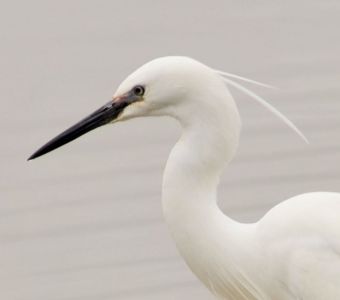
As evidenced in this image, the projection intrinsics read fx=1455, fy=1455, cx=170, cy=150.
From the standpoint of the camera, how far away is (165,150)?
21.1 feet

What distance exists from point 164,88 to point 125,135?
257 centimetres

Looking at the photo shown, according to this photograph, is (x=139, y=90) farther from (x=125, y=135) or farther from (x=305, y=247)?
(x=125, y=135)

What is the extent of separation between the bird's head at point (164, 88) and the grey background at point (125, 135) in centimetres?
166

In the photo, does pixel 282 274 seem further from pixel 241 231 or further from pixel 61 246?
pixel 61 246

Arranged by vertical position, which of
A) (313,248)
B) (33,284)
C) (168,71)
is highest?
(168,71)

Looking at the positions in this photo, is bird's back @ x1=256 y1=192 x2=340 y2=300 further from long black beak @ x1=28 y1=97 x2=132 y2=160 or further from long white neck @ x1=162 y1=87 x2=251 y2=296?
long black beak @ x1=28 y1=97 x2=132 y2=160

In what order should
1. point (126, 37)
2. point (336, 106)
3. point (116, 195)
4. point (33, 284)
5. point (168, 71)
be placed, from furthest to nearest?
point (126, 37) < point (336, 106) < point (116, 195) < point (33, 284) < point (168, 71)

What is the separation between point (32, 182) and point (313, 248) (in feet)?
7.68

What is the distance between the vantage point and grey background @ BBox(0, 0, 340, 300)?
19.1 feet

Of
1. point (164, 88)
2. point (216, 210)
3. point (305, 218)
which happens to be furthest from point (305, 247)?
point (164, 88)

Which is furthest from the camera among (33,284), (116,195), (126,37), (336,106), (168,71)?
(126,37)

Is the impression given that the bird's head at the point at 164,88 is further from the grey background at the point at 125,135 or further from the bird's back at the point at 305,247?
the grey background at the point at 125,135

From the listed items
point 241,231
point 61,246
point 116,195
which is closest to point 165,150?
point 116,195

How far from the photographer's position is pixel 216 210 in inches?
166
